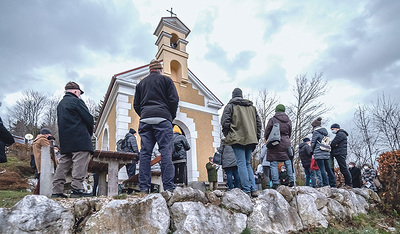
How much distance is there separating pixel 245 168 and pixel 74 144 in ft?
8.31

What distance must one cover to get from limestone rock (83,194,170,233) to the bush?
A: 19.2ft

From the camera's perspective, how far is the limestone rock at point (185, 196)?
3.26 metres

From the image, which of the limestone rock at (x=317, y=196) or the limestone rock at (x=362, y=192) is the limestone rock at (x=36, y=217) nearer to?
the limestone rock at (x=317, y=196)

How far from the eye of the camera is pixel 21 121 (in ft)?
108

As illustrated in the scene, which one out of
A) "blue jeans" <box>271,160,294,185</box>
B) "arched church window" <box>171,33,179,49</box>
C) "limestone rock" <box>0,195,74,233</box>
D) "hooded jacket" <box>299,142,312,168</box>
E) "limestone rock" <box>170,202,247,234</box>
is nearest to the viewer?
"limestone rock" <box>0,195,74,233</box>

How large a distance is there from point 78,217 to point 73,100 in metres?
1.65

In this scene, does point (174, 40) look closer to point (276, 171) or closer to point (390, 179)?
point (276, 171)

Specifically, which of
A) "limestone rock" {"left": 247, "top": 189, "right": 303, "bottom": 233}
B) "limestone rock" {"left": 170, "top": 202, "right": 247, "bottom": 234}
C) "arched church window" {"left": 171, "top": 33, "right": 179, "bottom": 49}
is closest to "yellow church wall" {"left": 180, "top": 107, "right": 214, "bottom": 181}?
"arched church window" {"left": 171, "top": 33, "right": 179, "bottom": 49}

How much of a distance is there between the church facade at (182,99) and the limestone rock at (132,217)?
258 inches

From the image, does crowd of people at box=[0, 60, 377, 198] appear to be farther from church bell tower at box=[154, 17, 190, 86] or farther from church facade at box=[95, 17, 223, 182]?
church bell tower at box=[154, 17, 190, 86]

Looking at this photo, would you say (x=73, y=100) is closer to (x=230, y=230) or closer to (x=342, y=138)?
(x=230, y=230)

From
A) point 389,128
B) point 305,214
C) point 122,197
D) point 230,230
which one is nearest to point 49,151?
point 122,197

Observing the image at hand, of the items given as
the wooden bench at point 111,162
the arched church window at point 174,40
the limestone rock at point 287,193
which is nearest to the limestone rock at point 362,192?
the limestone rock at point 287,193

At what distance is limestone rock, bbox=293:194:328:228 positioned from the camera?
14.0ft
